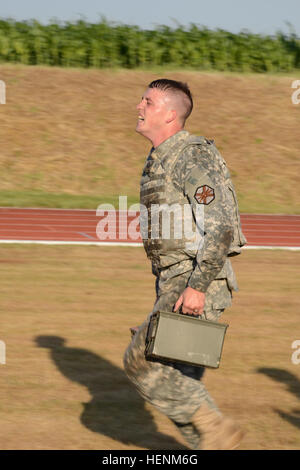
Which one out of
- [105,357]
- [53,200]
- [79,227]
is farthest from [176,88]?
[53,200]

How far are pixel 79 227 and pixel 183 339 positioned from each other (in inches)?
399

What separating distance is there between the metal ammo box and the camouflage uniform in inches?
6.3

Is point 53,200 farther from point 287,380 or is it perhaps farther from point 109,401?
point 109,401

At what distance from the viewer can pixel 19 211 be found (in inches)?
604

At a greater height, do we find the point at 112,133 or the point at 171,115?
the point at 112,133

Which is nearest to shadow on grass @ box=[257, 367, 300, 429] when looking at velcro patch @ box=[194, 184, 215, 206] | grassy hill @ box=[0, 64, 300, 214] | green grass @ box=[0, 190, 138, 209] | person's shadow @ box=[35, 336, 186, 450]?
person's shadow @ box=[35, 336, 186, 450]

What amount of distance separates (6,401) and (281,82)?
910 inches

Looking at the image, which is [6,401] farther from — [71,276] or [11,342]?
[71,276]

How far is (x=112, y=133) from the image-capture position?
22.3 meters

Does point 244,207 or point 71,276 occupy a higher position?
point 244,207

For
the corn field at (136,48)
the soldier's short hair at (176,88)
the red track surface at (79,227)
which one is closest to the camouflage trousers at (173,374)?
the soldier's short hair at (176,88)

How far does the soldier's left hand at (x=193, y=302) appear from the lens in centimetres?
383

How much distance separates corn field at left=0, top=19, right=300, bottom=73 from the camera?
27375 millimetres
